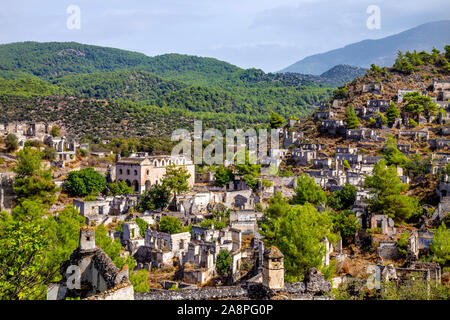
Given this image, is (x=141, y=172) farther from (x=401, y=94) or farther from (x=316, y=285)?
(x=401, y=94)

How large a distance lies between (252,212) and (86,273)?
17.6m

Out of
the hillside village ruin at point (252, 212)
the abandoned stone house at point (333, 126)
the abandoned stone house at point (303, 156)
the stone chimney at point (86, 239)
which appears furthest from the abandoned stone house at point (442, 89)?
the stone chimney at point (86, 239)

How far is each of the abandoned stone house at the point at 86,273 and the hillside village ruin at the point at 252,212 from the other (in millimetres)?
24

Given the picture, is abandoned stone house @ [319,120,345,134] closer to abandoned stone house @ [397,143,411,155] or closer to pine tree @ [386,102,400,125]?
pine tree @ [386,102,400,125]

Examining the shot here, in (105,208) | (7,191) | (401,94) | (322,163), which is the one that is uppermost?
(401,94)

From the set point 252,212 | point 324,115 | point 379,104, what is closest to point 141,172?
point 252,212

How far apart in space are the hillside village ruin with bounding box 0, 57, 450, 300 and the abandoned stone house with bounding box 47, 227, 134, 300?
0.08 ft

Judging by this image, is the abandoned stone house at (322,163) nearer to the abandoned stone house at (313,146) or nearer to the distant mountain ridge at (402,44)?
the abandoned stone house at (313,146)

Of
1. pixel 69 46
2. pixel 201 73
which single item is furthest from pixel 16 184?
pixel 69 46

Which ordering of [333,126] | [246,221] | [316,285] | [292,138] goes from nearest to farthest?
[316,285] < [246,221] < [333,126] < [292,138]

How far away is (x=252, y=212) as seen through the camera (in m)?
27.6

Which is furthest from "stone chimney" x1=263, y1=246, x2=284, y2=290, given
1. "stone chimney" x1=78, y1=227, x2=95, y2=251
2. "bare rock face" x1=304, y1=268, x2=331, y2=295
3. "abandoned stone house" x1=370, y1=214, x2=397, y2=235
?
"abandoned stone house" x1=370, y1=214, x2=397, y2=235

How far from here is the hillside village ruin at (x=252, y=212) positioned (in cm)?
1012

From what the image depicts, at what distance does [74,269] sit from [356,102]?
172 ft
